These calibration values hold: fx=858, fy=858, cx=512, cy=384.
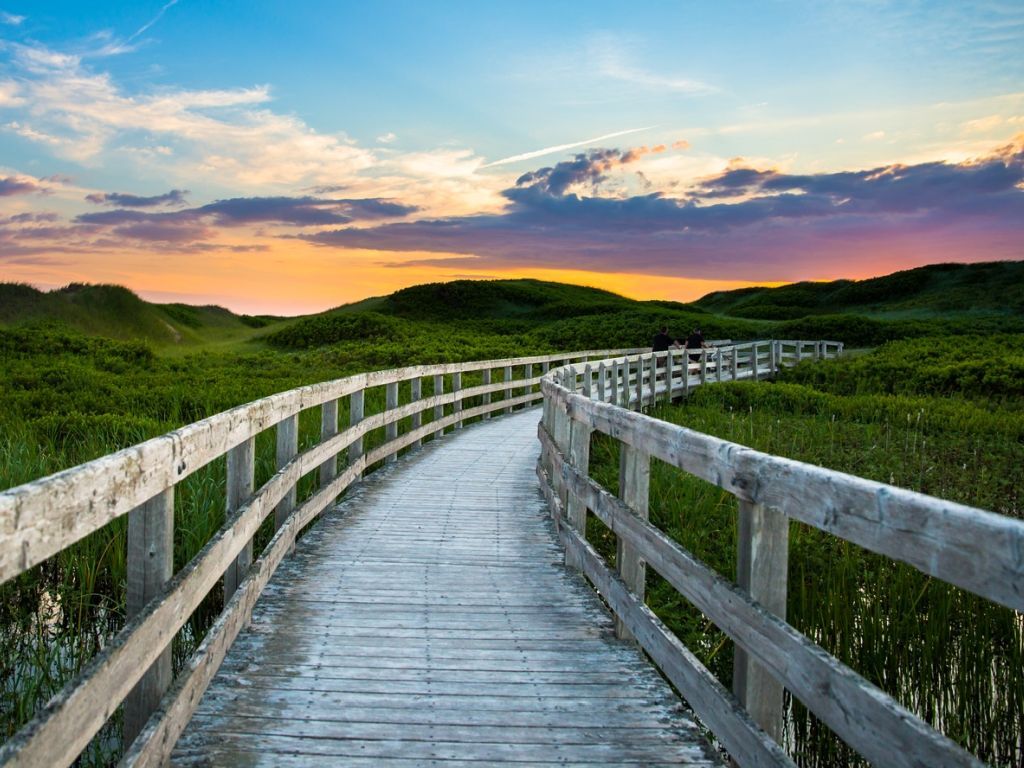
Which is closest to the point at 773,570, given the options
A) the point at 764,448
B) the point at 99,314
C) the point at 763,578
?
the point at 763,578

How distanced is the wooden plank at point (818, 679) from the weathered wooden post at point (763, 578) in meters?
0.08

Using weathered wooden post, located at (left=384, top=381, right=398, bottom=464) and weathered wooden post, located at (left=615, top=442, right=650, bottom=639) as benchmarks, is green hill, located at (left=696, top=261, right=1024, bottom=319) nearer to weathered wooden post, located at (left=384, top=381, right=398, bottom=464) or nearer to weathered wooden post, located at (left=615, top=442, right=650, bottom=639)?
weathered wooden post, located at (left=384, top=381, right=398, bottom=464)

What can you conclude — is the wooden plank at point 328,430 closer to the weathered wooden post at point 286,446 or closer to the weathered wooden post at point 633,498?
the weathered wooden post at point 286,446

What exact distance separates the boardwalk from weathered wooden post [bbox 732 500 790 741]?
578mm

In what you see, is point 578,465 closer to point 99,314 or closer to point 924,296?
point 99,314

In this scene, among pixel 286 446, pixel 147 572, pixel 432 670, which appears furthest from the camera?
pixel 286 446

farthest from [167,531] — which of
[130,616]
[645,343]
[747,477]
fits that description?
[645,343]

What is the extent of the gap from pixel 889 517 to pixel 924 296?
11819 cm

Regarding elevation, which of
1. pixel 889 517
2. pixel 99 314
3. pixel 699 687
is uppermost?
pixel 99 314

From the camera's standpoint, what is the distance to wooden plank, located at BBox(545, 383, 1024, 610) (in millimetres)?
1836

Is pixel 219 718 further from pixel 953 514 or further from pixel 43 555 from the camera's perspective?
pixel 953 514

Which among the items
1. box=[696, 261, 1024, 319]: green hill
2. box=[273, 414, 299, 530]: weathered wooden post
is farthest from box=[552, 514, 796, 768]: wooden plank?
box=[696, 261, 1024, 319]: green hill

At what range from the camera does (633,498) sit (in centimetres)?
463

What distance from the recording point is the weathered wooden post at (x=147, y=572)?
121 inches
